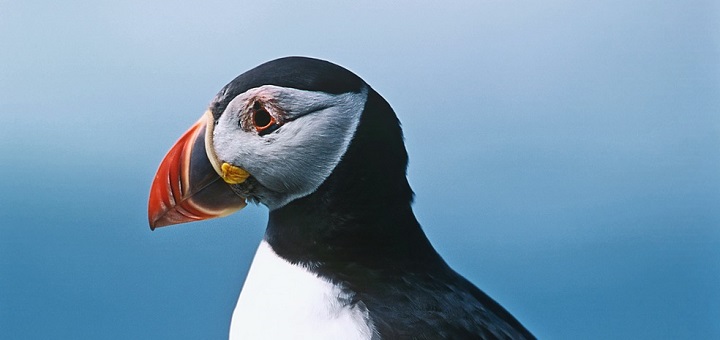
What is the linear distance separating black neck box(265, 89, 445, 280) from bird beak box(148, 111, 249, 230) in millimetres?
95

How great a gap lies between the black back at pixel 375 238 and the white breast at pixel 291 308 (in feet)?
0.06

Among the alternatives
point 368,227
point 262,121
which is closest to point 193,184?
point 262,121

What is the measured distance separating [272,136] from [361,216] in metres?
0.17

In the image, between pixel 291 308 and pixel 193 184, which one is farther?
pixel 193 184

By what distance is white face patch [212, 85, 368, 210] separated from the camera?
1652mm

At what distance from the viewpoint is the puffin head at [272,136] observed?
5.43ft

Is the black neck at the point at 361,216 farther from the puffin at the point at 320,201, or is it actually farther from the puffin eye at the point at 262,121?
the puffin eye at the point at 262,121

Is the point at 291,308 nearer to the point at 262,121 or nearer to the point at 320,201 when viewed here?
the point at 320,201

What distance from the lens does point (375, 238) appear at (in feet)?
5.61

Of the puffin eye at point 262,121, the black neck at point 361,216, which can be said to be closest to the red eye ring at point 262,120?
the puffin eye at point 262,121

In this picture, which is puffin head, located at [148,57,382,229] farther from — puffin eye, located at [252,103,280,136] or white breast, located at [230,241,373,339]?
white breast, located at [230,241,373,339]

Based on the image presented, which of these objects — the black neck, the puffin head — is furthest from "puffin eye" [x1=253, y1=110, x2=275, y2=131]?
the black neck

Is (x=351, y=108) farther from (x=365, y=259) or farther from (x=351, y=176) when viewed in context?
(x=365, y=259)

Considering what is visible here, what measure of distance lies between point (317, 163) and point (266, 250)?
169 millimetres
